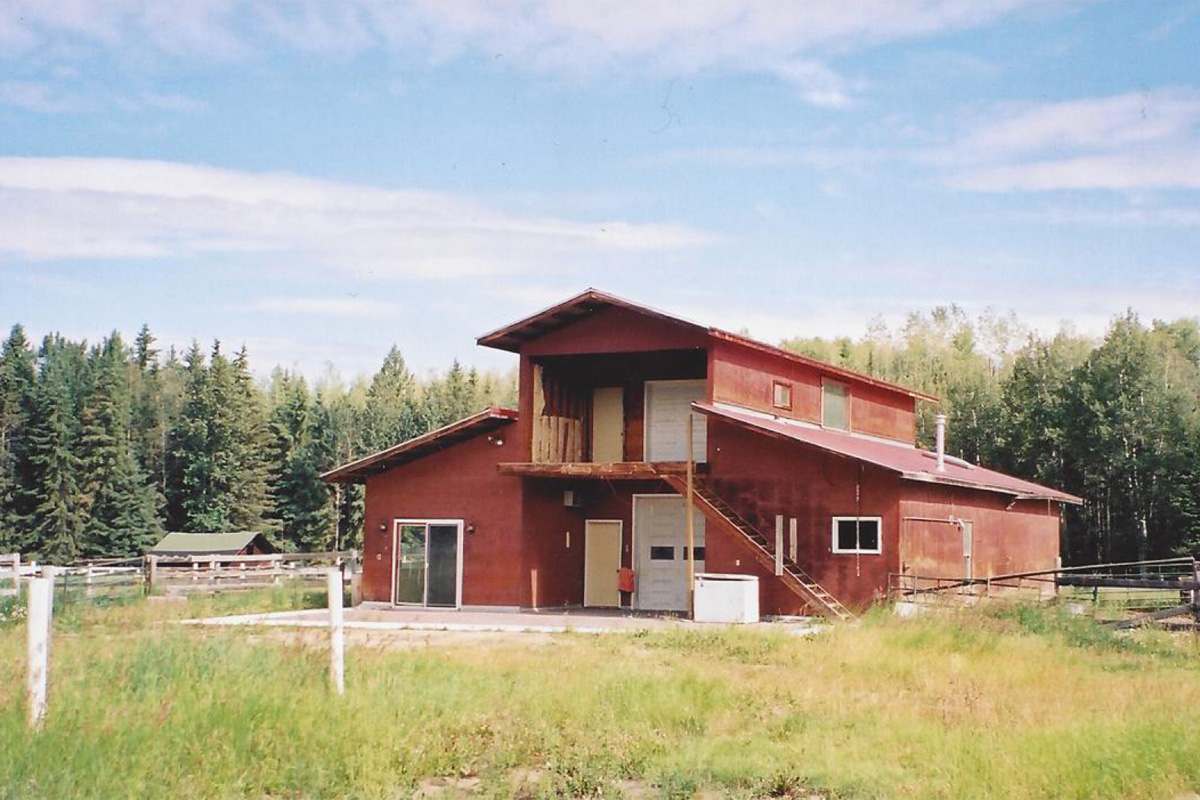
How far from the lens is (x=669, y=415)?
3017cm

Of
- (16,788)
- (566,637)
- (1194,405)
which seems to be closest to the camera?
(16,788)

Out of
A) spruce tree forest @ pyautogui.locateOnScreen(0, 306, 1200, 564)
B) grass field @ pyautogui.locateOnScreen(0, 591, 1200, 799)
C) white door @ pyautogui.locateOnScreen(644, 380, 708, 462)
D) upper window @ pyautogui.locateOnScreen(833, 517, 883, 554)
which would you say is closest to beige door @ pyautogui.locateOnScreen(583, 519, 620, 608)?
white door @ pyautogui.locateOnScreen(644, 380, 708, 462)

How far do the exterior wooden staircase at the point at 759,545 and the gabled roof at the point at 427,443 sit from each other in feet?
14.3

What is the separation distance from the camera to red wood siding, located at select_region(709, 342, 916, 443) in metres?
27.6

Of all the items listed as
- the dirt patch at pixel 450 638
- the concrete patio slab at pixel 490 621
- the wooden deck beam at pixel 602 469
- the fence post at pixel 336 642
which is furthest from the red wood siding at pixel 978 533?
the fence post at pixel 336 642

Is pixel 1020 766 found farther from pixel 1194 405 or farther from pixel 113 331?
pixel 113 331

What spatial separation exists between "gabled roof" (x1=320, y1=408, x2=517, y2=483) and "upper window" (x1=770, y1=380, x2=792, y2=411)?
5.87 metres

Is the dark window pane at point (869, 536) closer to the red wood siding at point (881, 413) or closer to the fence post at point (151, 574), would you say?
the red wood siding at point (881, 413)

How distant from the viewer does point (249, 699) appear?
10781mm

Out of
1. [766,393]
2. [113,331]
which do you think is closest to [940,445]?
[766,393]

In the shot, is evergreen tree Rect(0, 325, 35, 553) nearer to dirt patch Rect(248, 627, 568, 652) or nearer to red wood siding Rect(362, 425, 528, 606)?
red wood siding Rect(362, 425, 528, 606)

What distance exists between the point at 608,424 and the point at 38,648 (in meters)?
21.3

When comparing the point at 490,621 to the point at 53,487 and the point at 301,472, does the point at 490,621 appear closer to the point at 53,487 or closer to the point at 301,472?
the point at 53,487

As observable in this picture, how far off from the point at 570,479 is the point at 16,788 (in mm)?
21651
